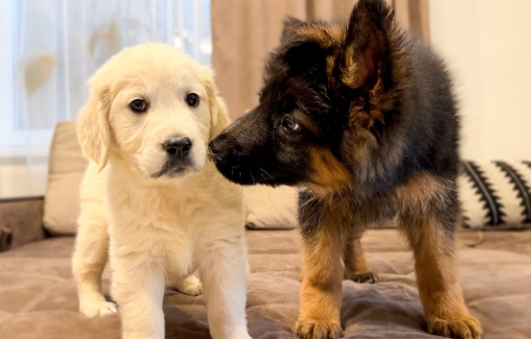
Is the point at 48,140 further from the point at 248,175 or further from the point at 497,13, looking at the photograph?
the point at 497,13

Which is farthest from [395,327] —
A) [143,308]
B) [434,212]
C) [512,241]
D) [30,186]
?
[30,186]

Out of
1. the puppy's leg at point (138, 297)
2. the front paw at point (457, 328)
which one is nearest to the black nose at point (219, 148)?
the puppy's leg at point (138, 297)

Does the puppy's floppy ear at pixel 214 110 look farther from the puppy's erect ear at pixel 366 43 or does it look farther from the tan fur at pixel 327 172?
the puppy's erect ear at pixel 366 43

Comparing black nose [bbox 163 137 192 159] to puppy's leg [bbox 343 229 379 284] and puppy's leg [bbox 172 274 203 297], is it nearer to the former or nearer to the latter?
puppy's leg [bbox 172 274 203 297]

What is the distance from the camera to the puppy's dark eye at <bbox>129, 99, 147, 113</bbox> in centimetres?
133

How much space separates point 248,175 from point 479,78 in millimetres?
3189

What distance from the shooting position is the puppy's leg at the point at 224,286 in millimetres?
1275

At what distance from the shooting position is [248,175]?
1354mm

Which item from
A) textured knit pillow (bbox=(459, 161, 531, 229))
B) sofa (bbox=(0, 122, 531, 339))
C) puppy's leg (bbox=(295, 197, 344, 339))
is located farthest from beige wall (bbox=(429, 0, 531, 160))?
puppy's leg (bbox=(295, 197, 344, 339))

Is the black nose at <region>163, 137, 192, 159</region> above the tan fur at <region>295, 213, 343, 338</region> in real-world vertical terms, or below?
above

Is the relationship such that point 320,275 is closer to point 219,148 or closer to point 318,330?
point 318,330

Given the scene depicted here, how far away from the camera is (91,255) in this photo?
1.66 metres

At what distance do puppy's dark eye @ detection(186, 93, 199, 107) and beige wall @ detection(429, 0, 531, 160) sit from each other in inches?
118

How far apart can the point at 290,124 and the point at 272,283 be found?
774 millimetres
